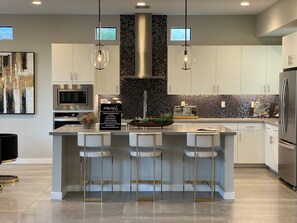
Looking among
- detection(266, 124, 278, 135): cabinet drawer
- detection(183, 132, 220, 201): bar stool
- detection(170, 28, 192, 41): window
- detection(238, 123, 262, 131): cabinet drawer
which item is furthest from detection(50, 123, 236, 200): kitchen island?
detection(170, 28, 192, 41): window

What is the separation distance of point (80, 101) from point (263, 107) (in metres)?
3.74

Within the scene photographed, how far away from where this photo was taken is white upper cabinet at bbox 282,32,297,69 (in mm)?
6809

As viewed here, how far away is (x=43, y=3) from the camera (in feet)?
25.7

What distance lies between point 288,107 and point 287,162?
0.86 meters

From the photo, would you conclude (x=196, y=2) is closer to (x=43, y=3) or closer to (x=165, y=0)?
(x=165, y=0)

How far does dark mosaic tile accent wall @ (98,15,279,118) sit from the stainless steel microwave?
2.19 feet

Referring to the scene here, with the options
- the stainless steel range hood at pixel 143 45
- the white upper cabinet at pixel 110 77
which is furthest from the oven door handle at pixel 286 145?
the white upper cabinet at pixel 110 77

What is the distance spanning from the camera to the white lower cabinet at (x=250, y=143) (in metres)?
8.48

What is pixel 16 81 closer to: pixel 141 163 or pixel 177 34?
pixel 177 34

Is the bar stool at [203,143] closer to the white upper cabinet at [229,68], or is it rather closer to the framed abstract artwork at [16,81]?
the white upper cabinet at [229,68]

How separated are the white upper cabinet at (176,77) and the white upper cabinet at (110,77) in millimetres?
1032

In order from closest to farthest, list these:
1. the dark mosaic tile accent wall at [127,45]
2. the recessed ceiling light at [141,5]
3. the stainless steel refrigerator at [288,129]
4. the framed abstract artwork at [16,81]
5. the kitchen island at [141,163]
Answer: the kitchen island at [141,163] < the stainless steel refrigerator at [288,129] < the recessed ceiling light at [141,5] < the framed abstract artwork at [16,81] < the dark mosaic tile accent wall at [127,45]

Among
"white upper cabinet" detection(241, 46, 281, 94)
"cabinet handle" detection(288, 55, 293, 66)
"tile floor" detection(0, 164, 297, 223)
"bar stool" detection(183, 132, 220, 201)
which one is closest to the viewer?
"tile floor" detection(0, 164, 297, 223)

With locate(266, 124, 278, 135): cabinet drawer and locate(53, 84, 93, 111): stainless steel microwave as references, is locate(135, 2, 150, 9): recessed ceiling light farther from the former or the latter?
locate(266, 124, 278, 135): cabinet drawer
